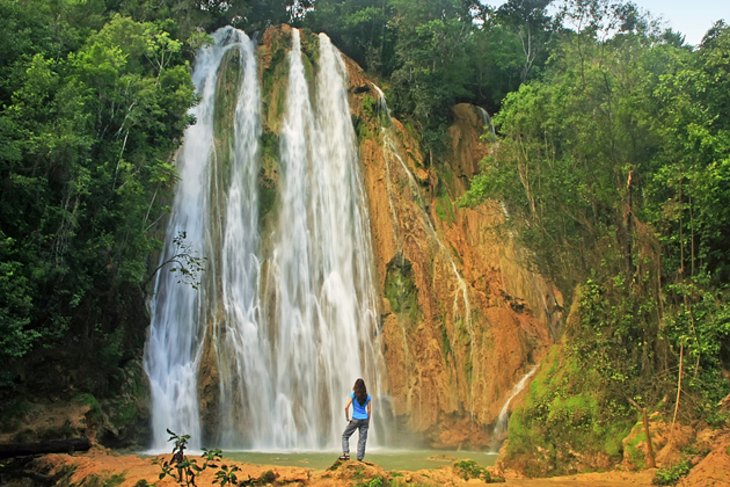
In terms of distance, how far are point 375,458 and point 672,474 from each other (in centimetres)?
757

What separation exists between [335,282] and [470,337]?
4.73 metres

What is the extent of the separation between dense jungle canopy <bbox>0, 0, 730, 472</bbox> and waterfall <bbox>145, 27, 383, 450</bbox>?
1282mm

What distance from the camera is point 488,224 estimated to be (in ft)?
80.0

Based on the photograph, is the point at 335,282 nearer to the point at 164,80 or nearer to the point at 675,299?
the point at 164,80

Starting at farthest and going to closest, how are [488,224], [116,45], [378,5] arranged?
[378,5] → [488,224] → [116,45]

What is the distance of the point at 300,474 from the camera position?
8.55 meters

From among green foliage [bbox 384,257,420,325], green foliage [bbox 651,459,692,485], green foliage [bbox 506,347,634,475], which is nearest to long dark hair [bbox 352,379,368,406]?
green foliage [bbox 506,347,634,475]

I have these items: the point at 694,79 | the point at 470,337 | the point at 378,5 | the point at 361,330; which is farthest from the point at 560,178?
the point at 378,5

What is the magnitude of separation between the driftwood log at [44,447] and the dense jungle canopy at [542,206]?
1.88 m

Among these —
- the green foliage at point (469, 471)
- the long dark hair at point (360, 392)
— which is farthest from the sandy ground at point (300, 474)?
the long dark hair at point (360, 392)

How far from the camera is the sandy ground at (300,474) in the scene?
8297 mm

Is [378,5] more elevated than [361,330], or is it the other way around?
[378,5]

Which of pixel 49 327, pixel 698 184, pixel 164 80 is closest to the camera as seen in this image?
pixel 698 184

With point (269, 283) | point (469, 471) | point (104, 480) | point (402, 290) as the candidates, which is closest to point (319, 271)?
point (269, 283)
